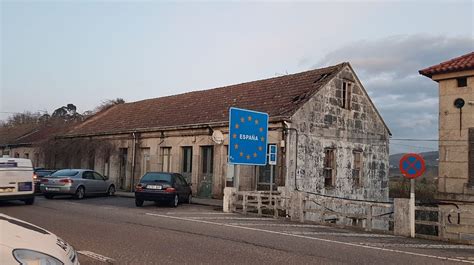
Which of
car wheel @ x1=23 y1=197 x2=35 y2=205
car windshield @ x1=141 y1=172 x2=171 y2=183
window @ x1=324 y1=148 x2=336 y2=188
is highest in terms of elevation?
window @ x1=324 y1=148 x2=336 y2=188

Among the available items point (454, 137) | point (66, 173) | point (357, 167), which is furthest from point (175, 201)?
point (454, 137)

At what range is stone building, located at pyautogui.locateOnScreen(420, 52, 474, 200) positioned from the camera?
55.6 feet

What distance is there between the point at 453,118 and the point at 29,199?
16.4 meters

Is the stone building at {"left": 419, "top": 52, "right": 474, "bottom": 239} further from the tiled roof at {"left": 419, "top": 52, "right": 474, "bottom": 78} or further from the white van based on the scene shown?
the white van

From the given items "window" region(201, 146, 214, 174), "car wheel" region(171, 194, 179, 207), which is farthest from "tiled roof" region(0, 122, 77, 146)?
"car wheel" region(171, 194, 179, 207)

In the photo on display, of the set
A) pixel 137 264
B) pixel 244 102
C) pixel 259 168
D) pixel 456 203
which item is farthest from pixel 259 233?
pixel 244 102

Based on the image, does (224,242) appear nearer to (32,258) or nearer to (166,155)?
(32,258)

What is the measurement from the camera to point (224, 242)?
33.4 ft

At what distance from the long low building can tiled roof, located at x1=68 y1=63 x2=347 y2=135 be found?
0.08 metres

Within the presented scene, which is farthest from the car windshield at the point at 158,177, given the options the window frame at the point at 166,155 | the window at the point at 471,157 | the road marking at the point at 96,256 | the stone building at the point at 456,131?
the window at the point at 471,157

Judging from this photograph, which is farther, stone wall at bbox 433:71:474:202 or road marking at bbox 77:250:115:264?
stone wall at bbox 433:71:474:202

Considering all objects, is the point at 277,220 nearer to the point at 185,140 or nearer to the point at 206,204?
the point at 206,204

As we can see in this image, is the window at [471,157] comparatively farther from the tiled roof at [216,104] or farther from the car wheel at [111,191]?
the car wheel at [111,191]

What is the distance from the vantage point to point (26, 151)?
43.4 meters
